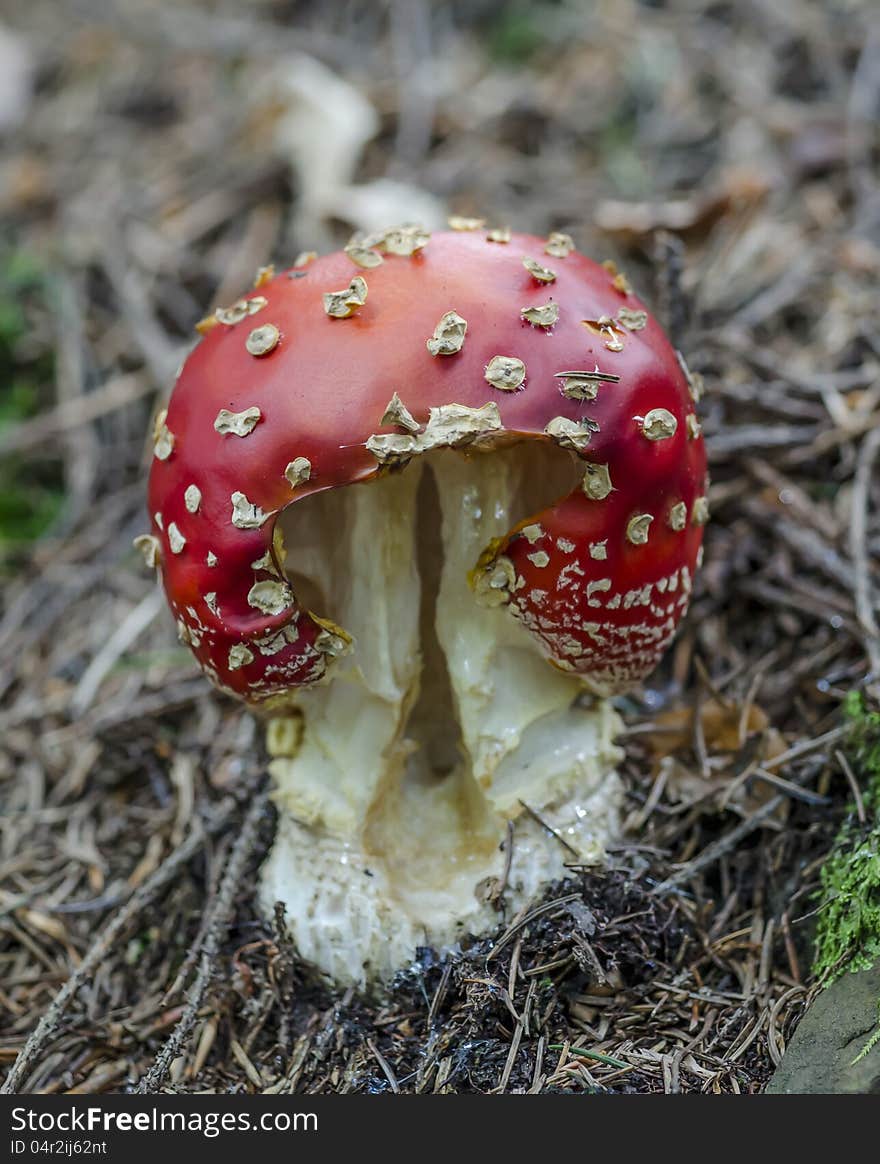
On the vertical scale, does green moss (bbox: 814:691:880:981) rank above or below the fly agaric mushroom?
below

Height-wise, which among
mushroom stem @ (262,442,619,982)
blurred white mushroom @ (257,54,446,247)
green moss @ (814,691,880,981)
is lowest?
green moss @ (814,691,880,981)

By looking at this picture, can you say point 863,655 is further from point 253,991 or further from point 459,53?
point 459,53

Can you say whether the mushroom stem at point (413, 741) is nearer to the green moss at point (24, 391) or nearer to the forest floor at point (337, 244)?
the forest floor at point (337, 244)

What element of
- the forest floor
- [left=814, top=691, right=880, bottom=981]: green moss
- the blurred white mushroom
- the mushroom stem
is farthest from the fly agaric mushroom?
the blurred white mushroom

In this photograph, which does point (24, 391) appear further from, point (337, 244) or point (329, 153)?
point (329, 153)

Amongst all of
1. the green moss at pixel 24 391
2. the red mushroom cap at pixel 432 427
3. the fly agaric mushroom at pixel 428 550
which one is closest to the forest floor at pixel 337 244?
the green moss at pixel 24 391

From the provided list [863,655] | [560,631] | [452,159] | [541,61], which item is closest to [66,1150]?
[560,631]

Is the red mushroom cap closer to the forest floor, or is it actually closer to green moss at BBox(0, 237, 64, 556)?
the forest floor
